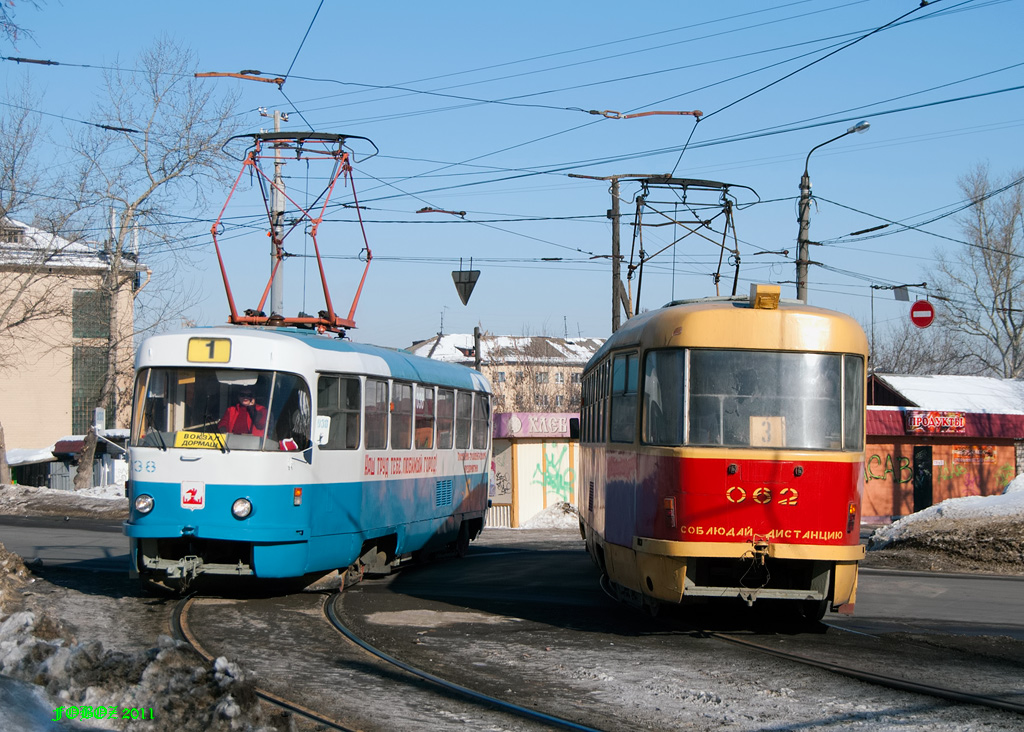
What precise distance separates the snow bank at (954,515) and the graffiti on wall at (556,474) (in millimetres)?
14503

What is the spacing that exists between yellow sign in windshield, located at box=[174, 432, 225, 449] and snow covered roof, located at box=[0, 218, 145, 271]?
20.2 metres

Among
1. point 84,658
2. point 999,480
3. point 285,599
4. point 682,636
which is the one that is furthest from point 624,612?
point 999,480

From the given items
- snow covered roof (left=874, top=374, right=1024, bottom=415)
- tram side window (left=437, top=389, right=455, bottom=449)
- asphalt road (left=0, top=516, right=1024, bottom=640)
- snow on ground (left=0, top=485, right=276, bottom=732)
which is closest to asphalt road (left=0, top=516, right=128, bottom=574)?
asphalt road (left=0, top=516, right=1024, bottom=640)

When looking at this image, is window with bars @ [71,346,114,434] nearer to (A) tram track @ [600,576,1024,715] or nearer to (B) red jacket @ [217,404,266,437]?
(B) red jacket @ [217,404,266,437]

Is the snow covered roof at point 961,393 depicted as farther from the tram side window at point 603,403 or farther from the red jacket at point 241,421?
the red jacket at point 241,421

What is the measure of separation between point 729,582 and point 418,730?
12.8ft

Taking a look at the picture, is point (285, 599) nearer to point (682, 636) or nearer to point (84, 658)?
point (682, 636)

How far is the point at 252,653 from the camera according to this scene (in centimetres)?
866

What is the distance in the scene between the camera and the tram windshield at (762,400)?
923 cm

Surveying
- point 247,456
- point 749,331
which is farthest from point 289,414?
point 749,331

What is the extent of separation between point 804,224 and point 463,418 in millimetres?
10433

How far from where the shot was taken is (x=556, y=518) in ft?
99.1

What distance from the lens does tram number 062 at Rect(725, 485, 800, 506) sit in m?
9.05

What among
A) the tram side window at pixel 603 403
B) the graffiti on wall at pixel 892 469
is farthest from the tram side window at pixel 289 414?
the graffiti on wall at pixel 892 469
